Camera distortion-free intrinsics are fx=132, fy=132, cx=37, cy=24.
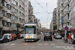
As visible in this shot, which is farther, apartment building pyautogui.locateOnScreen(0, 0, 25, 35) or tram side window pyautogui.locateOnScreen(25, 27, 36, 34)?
apartment building pyautogui.locateOnScreen(0, 0, 25, 35)

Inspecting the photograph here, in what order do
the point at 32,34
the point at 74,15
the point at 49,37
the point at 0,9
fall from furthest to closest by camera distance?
the point at 0,9, the point at 74,15, the point at 49,37, the point at 32,34

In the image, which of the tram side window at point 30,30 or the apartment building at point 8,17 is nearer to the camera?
the tram side window at point 30,30

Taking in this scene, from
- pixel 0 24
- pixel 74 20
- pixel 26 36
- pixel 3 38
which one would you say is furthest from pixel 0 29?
pixel 74 20

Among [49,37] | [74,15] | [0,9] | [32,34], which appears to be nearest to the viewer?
[32,34]

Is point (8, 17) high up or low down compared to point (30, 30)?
up

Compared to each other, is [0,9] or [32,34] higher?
[0,9]

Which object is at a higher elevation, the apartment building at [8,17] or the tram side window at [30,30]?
the apartment building at [8,17]

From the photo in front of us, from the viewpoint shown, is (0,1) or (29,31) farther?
(0,1)

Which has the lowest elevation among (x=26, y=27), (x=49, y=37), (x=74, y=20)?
(x=49, y=37)

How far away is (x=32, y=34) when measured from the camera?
948 inches

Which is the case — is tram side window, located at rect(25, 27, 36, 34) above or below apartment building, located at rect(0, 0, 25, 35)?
below

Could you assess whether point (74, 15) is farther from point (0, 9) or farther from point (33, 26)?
point (0, 9)

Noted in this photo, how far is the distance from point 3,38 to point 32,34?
5787mm

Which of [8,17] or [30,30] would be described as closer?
[30,30]
